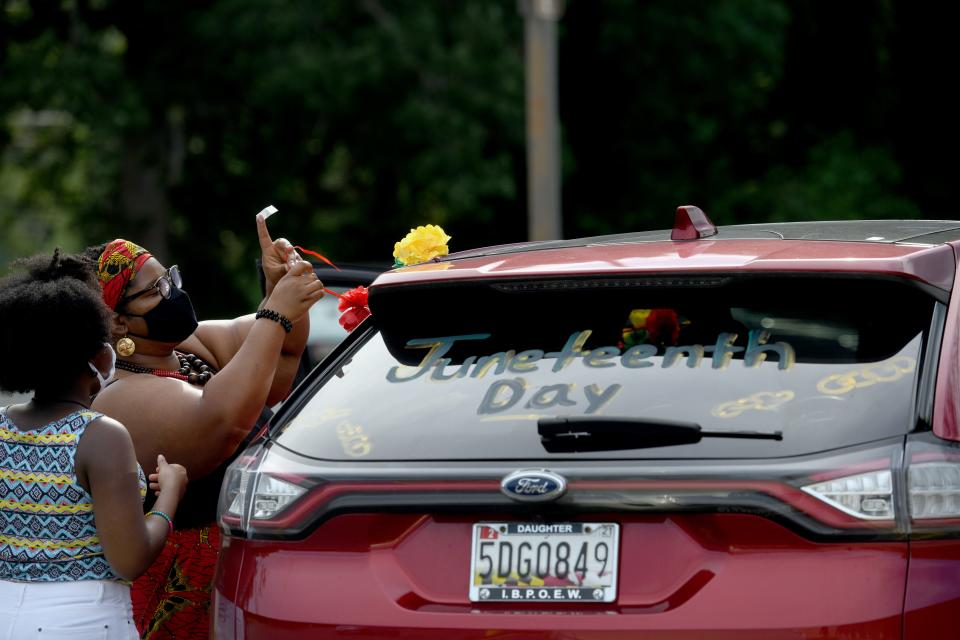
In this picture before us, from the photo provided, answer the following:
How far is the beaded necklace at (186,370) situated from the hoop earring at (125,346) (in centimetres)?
5

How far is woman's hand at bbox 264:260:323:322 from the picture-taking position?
412 cm

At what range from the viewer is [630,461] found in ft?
9.64

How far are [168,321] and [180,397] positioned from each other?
8.4 inches

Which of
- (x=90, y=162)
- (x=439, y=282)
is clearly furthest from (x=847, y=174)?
(x=439, y=282)

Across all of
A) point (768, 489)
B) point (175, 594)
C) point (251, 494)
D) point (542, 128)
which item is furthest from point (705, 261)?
point (542, 128)

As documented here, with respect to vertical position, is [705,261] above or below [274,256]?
above

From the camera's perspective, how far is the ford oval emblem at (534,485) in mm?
2924

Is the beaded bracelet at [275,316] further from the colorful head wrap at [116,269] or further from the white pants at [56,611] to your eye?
the white pants at [56,611]

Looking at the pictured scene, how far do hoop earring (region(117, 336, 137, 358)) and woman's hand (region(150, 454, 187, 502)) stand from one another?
1.26 feet

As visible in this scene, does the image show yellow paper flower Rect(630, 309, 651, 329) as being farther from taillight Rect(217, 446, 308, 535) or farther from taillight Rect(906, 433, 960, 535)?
taillight Rect(217, 446, 308, 535)

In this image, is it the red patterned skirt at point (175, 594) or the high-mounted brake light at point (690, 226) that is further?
the red patterned skirt at point (175, 594)

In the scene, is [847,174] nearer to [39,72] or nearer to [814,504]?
[39,72]

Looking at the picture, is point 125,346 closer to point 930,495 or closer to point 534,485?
point 534,485

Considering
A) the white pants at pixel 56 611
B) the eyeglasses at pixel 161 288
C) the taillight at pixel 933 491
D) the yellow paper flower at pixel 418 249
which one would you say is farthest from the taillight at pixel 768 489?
the eyeglasses at pixel 161 288
